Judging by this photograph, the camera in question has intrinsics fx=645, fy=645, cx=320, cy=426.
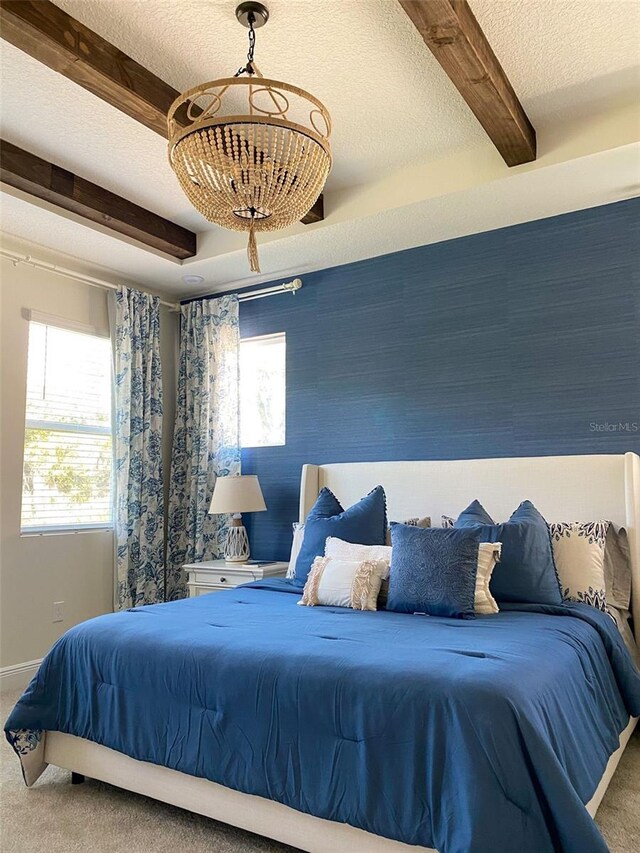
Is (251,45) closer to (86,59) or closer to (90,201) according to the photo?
(86,59)

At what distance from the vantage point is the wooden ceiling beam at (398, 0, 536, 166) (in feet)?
6.73

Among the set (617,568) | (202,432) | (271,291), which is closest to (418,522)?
(617,568)

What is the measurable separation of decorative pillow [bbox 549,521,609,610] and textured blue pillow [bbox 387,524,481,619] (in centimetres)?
47

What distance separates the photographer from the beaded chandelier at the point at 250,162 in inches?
74.1

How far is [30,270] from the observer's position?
13.0 ft

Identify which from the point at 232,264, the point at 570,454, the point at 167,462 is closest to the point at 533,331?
the point at 570,454

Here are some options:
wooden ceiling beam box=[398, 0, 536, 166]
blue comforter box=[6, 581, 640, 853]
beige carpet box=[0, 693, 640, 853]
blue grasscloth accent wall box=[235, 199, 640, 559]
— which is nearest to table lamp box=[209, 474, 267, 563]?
blue grasscloth accent wall box=[235, 199, 640, 559]

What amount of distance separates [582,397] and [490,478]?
62 centimetres

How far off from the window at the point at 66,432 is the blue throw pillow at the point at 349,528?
1.62m

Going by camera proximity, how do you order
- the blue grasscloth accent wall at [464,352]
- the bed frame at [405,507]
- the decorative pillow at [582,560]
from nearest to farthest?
the bed frame at [405,507], the decorative pillow at [582,560], the blue grasscloth accent wall at [464,352]

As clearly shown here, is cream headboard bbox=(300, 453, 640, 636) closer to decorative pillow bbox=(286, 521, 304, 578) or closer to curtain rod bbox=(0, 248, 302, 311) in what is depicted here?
decorative pillow bbox=(286, 521, 304, 578)

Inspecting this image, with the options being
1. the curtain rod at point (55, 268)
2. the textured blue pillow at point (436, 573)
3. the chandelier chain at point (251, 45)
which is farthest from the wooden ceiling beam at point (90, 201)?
the textured blue pillow at point (436, 573)

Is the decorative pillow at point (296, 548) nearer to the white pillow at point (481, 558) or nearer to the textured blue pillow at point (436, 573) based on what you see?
the white pillow at point (481, 558)

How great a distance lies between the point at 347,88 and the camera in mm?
2721
